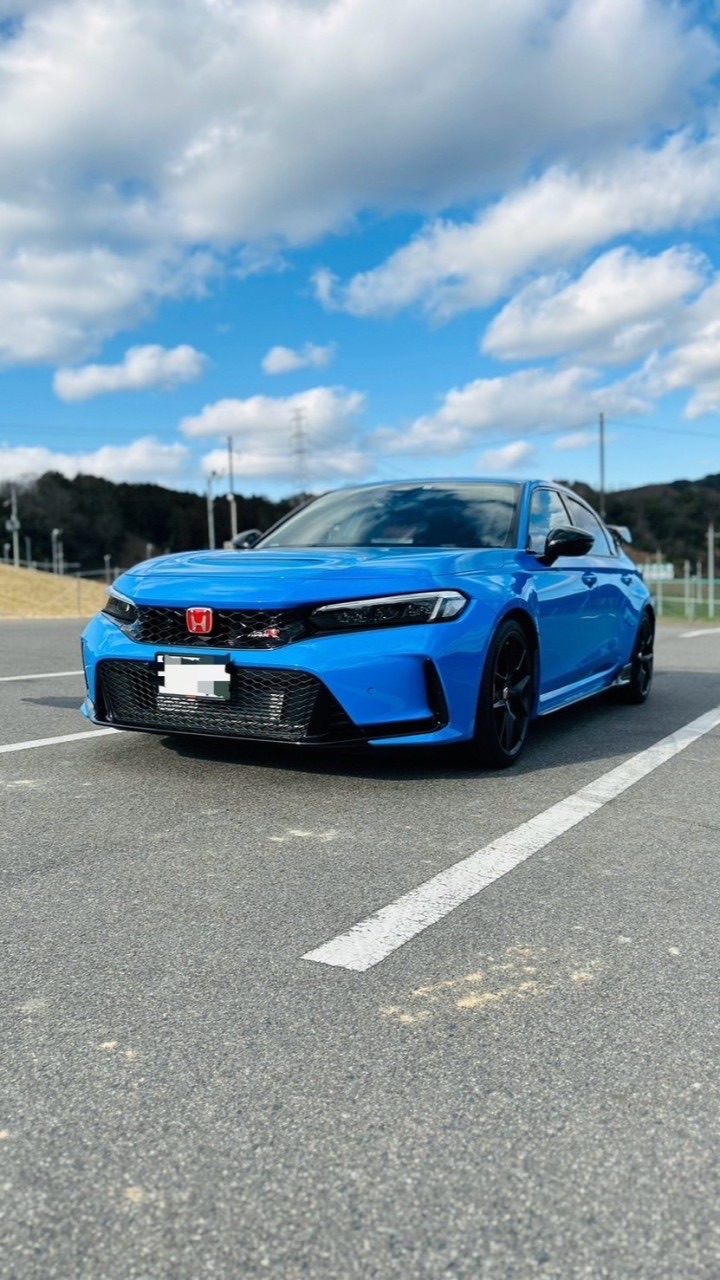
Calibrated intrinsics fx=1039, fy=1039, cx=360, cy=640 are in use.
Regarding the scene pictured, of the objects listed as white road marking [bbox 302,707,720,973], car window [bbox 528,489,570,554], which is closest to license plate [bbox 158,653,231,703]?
white road marking [bbox 302,707,720,973]

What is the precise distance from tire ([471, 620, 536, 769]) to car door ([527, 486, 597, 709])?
0.24m

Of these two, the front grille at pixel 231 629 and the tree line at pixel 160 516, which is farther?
the tree line at pixel 160 516

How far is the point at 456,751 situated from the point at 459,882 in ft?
6.41

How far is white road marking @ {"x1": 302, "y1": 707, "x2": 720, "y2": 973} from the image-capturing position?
2477 millimetres

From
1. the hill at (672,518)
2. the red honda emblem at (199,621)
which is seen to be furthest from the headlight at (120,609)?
the hill at (672,518)

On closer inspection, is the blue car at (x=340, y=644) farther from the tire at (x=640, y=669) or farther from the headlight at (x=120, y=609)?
the tire at (x=640, y=669)

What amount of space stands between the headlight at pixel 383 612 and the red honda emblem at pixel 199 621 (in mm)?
419

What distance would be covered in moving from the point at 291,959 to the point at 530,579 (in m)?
2.86

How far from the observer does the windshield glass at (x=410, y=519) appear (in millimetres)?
5191

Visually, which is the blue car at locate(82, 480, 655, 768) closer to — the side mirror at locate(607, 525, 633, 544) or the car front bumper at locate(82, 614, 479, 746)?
the car front bumper at locate(82, 614, 479, 746)

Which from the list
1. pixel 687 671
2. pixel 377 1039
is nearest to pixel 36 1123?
pixel 377 1039

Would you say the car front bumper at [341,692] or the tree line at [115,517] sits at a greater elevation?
the tree line at [115,517]

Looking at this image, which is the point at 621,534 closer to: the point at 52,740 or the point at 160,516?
the point at 52,740

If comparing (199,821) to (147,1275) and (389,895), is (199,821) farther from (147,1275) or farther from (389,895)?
(147,1275)
